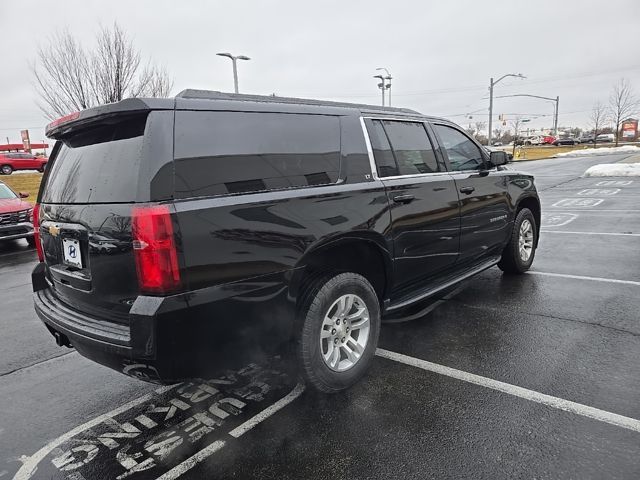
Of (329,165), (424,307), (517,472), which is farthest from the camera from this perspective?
(424,307)

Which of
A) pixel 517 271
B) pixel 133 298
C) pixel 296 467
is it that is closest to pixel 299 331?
pixel 296 467

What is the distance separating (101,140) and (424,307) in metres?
3.46

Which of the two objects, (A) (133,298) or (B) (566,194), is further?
(B) (566,194)

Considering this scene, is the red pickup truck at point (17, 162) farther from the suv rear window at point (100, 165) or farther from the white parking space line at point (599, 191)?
the suv rear window at point (100, 165)

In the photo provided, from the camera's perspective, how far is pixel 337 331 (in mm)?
3111

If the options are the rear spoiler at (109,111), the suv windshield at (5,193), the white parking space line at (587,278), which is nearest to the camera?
the rear spoiler at (109,111)

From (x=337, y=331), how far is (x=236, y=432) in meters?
0.91

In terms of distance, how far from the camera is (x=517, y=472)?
89.6 inches

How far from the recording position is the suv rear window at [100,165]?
94.0 inches

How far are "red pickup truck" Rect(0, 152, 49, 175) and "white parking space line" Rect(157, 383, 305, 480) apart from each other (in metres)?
33.0

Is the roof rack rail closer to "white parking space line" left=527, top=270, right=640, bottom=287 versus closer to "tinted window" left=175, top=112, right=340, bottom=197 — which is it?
"tinted window" left=175, top=112, right=340, bottom=197

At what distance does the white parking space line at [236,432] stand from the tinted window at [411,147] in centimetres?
190

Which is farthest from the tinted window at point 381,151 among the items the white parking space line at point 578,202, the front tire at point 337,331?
the white parking space line at point 578,202

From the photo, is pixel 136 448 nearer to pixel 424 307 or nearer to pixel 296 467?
pixel 296 467
